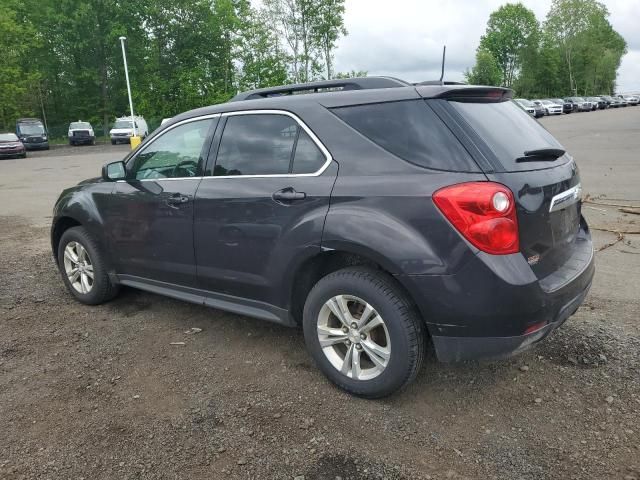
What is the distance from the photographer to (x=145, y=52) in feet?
154

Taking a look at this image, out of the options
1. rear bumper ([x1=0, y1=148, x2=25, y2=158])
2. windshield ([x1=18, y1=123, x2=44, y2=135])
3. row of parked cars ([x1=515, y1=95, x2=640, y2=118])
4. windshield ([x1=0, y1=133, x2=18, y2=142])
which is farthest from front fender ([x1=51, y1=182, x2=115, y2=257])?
row of parked cars ([x1=515, y1=95, x2=640, y2=118])

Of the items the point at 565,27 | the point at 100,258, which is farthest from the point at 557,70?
the point at 100,258

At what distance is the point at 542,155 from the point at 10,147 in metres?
30.0

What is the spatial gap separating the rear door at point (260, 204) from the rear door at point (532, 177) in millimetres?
835

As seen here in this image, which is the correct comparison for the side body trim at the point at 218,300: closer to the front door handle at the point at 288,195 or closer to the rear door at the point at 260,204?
the rear door at the point at 260,204

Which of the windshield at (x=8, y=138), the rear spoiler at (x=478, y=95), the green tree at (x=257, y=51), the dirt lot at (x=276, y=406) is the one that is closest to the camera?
the dirt lot at (x=276, y=406)

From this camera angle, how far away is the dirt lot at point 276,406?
8.23 ft

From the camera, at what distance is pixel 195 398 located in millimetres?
3113

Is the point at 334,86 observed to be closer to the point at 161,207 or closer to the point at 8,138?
the point at 161,207

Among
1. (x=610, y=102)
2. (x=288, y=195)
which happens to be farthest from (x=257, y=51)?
(x=610, y=102)

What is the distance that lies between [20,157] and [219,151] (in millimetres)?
29250

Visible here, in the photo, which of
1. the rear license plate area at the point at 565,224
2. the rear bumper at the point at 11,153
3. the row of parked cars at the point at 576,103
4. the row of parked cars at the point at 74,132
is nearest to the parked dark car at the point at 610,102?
the row of parked cars at the point at 576,103

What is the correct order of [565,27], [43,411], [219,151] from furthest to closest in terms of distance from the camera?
[565,27]
[219,151]
[43,411]

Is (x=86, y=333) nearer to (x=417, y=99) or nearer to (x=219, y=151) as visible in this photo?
(x=219, y=151)
